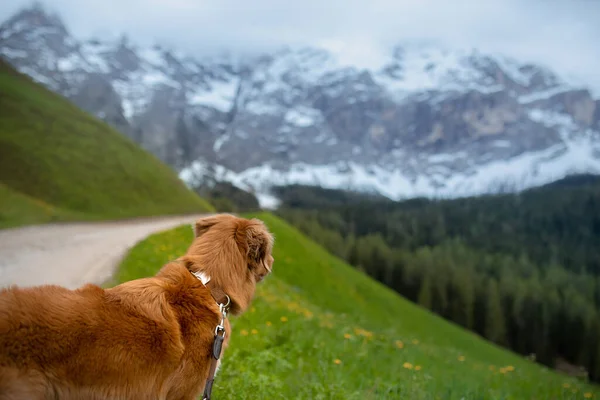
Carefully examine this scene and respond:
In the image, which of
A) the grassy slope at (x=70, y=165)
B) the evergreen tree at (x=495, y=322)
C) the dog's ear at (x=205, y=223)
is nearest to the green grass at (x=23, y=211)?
the grassy slope at (x=70, y=165)

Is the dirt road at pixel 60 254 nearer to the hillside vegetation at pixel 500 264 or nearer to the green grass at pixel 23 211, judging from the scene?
the green grass at pixel 23 211

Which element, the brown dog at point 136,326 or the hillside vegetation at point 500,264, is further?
the hillside vegetation at point 500,264

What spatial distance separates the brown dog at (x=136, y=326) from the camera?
3.20m

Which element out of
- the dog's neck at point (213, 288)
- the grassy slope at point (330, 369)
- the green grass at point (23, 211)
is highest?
the dog's neck at point (213, 288)

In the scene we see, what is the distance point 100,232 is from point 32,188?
10.6 metres

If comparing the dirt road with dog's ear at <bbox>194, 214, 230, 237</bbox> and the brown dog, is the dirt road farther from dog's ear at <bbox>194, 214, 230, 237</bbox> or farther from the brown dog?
the brown dog

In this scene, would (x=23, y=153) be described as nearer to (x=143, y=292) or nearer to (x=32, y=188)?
(x=32, y=188)

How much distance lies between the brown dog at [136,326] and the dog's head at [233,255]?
0.04ft

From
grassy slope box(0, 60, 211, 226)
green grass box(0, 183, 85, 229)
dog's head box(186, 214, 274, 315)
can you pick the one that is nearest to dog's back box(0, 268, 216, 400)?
dog's head box(186, 214, 274, 315)

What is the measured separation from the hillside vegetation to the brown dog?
49.8 metres

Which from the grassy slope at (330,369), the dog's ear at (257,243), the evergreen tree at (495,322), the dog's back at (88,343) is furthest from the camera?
the evergreen tree at (495,322)

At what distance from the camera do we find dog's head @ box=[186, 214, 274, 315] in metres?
4.68

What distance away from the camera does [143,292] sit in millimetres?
4059

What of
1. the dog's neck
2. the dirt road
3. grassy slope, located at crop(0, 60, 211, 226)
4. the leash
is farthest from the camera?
grassy slope, located at crop(0, 60, 211, 226)
